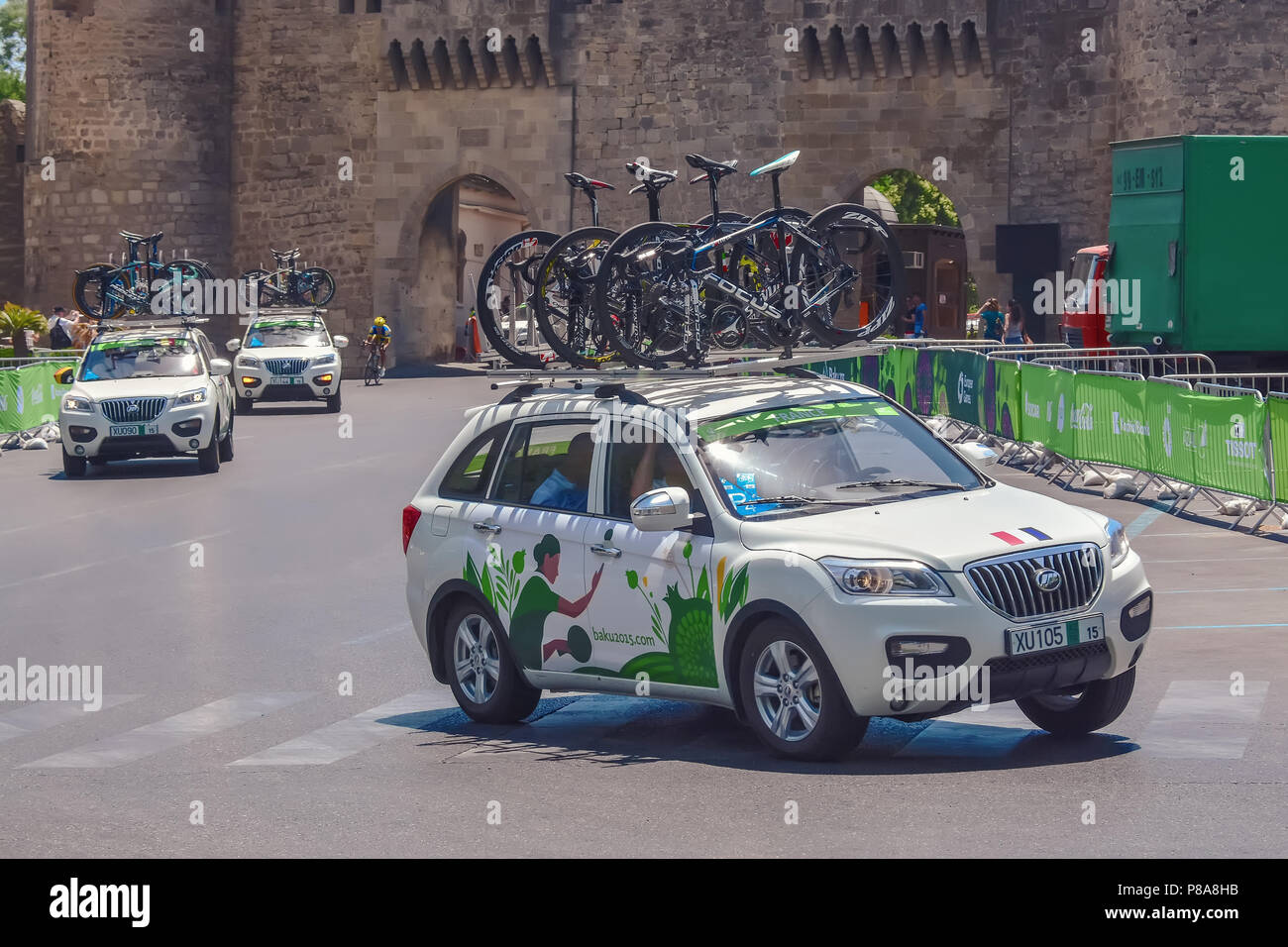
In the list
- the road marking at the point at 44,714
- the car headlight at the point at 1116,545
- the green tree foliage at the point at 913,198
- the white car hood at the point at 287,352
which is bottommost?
the road marking at the point at 44,714

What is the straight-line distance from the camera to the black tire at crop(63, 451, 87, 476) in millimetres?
25078

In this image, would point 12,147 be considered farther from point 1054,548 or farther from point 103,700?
point 1054,548

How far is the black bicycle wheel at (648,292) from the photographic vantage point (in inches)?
467

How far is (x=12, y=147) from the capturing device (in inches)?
2434

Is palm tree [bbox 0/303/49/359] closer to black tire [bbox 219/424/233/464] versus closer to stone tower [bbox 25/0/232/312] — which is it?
stone tower [bbox 25/0/232/312]

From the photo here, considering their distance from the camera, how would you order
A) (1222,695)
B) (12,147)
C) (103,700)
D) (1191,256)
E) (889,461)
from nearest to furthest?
(889,461)
(1222,695)
(103,700)
(1191,256)
(12,147)

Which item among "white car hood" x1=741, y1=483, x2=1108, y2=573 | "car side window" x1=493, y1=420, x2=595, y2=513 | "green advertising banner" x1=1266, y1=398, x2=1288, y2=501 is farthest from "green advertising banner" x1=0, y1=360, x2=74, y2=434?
"white car hood" x1=741, y1=483, x2=1108, y2=573

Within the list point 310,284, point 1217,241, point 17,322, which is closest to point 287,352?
point 17,322

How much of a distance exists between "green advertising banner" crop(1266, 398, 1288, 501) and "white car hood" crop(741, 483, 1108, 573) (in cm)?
858

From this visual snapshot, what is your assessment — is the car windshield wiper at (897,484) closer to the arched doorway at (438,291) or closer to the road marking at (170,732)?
the road marking at (170,732)

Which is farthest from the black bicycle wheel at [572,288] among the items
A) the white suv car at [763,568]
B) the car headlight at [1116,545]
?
the car headlight at [1116,545]

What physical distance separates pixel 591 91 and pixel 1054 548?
46.4m

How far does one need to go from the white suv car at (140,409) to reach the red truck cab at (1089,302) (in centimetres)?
1291
